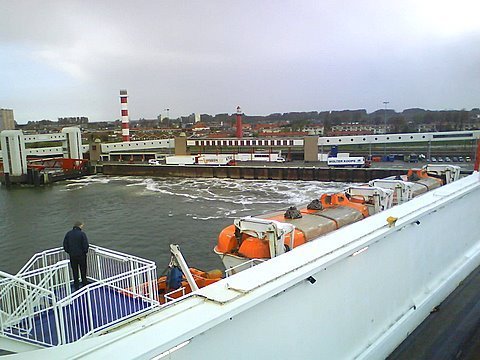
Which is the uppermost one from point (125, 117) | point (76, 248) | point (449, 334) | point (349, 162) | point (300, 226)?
point (125, 117)

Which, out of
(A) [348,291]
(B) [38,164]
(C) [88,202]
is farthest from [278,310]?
(B) [38,164]

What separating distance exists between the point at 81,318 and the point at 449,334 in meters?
4.94

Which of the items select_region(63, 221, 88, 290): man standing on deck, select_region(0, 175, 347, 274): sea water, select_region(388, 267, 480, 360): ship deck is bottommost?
select_region(0, 175, 347, 274): sea water

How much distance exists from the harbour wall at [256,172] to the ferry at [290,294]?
28.4 meters

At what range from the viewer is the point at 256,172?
130 ft

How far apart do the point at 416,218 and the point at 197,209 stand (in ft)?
63.3

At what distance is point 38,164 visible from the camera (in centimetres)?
4525

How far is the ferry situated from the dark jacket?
1.56ft

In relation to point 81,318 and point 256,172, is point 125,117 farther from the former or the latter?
point 81,318

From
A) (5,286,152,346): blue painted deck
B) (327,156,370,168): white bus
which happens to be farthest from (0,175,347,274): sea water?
(5,286,152,346): blue painted deck

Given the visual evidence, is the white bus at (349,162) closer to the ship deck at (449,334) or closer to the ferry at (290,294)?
the ferry at (290,294)

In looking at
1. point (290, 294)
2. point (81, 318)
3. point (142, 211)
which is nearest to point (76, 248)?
point (81, 318)

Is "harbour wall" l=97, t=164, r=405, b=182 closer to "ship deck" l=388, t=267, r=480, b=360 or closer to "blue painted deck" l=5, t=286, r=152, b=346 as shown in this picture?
"ship deck" l=388, t=267, r=480, b=360

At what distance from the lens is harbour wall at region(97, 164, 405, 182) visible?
35031 mm
